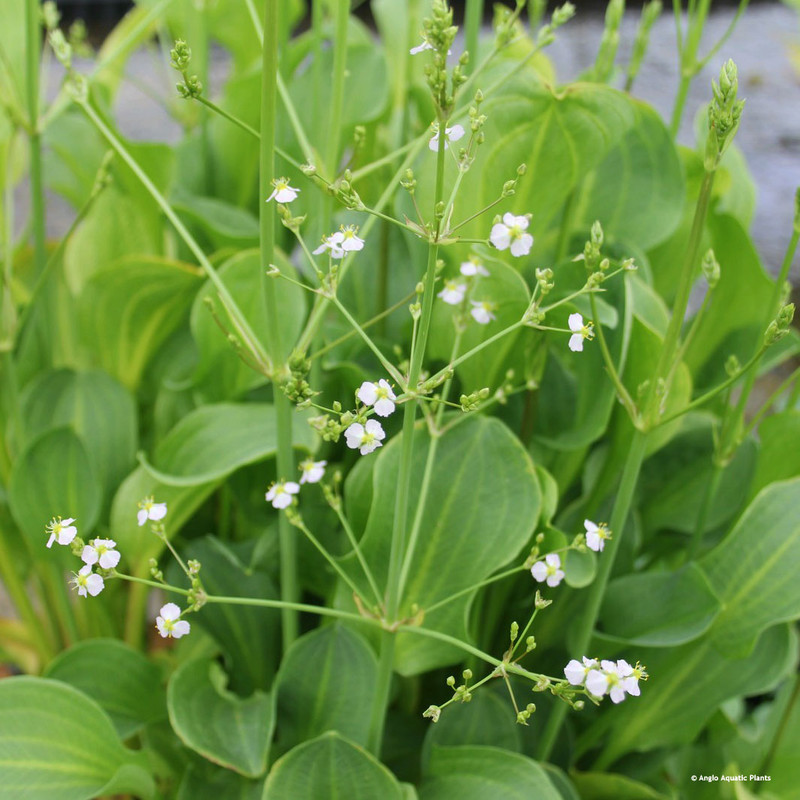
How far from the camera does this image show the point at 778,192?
185 centimetres

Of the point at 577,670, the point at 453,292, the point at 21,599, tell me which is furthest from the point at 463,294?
the point at 21,599

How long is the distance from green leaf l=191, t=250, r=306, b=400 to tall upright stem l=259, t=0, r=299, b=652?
0.14 m

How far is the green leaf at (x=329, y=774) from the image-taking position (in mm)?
601

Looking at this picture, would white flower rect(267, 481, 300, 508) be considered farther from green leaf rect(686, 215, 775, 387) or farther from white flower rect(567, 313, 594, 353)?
green leaf rect(686, 215, 775, 387)

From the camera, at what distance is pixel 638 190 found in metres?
0.82

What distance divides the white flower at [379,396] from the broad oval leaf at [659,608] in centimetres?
33

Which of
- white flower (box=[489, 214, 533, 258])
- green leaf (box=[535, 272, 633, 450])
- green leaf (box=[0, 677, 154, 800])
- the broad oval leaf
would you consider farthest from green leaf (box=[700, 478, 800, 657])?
green leaf (box=[0, 677, 154, 800])

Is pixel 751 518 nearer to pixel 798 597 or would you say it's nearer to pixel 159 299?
pixel 798 597

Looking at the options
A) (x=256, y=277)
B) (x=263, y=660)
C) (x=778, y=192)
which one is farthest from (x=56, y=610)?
(x=778, y=192)

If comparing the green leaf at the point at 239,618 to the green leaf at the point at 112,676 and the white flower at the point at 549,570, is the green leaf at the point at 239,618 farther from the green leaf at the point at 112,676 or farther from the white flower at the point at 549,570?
the white flower at the point at 549,570

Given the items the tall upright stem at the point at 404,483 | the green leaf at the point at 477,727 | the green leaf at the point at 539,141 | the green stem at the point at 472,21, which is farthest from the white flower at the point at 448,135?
the green leaf at the point at 477,727

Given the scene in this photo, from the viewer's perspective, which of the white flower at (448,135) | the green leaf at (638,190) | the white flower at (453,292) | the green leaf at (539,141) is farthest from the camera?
the green leaf at (638,190)

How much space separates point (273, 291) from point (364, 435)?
135 mm

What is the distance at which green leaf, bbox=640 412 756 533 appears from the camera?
0.80 metres
